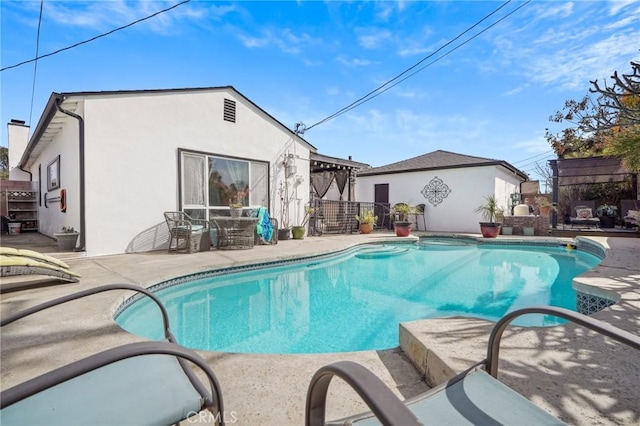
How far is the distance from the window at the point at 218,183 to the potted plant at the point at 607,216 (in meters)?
14.0

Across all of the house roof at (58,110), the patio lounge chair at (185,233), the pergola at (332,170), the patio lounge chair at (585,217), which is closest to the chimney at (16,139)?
the house roof at (58,110)

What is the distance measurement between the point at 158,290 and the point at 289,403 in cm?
347

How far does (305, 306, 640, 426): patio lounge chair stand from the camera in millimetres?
697

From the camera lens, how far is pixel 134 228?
6430mm

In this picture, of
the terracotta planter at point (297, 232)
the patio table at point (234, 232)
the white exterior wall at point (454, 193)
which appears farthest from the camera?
the white exterior wall at point (454, 193)

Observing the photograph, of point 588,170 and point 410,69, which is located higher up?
point 410,69

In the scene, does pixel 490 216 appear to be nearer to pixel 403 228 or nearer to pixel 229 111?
pixel 403 228

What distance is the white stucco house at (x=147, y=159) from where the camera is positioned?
5926 millimetres

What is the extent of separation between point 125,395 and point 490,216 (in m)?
13.1

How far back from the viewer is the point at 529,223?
11.3 metres

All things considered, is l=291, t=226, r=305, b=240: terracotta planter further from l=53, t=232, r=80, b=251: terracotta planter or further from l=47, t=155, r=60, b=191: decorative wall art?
l=47, t=155, r=60, b=191: decorative wall art

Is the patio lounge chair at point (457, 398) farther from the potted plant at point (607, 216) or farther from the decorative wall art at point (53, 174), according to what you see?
the potted plant at point (607, 216)

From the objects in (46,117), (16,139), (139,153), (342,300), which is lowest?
(342,300)

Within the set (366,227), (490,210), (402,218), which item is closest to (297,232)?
(366,227)
